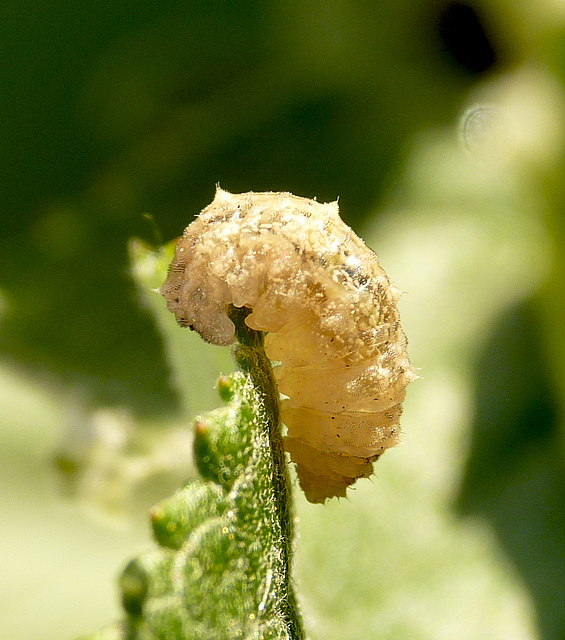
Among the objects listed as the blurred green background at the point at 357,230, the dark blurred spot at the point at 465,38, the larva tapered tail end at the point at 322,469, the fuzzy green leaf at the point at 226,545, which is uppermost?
the dark blurred spot at the point at 465,38

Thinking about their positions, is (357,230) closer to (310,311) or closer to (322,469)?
(310,311)

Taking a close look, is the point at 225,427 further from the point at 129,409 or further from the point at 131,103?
the point at 131,103

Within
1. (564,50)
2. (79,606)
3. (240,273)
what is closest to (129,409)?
(79,606)

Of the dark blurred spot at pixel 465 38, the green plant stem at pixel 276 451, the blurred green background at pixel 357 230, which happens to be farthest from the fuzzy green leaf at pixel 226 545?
the dark blurred spot at pixel 465 38

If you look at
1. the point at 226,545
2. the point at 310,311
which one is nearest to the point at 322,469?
the point at 310,311

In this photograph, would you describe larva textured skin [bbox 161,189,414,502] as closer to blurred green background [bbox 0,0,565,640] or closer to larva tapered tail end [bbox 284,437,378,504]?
larva tapered tail end [bbox 284,437,378,504]

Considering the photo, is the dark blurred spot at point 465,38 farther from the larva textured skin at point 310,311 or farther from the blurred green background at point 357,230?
the larva textured skin at point 310,311

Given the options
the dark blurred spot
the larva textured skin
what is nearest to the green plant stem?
the larva textured skin
